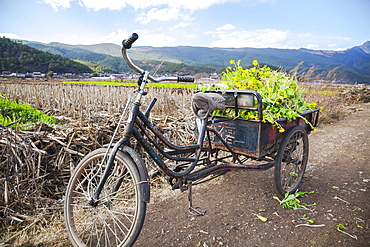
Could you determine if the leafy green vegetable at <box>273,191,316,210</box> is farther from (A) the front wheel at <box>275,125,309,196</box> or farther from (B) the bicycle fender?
(B) the bicycle fender

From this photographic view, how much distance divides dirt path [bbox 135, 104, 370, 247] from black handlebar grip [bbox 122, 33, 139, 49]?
1965mm

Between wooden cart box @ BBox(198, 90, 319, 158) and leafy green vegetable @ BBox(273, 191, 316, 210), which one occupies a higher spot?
wooden cart box @ BBox(198, 90, 319, 158)

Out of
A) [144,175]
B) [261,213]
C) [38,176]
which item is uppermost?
[144,175]

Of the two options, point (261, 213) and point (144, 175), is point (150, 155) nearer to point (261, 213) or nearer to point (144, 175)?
point (144, 175)

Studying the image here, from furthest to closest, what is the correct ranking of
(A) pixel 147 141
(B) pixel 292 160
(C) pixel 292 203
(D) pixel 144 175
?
(B) pixel 292 160
(C) pixel 292 203
(A) pixel 147 141
(D) pixel 144 175

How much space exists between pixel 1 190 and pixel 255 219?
3.07 metres

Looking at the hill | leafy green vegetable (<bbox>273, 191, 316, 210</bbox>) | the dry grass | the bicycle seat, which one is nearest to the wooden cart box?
the bicycle seat

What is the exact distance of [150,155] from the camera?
7.36ft

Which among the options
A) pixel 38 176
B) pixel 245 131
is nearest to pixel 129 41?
pixel 245 131

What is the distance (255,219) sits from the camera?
2.90m

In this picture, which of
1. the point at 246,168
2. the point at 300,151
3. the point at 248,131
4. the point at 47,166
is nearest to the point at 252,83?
the point at 248,131

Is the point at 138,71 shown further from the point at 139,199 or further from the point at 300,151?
the point at 300,151

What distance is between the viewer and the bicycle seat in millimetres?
2701

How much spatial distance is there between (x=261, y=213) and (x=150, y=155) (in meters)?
1.76
